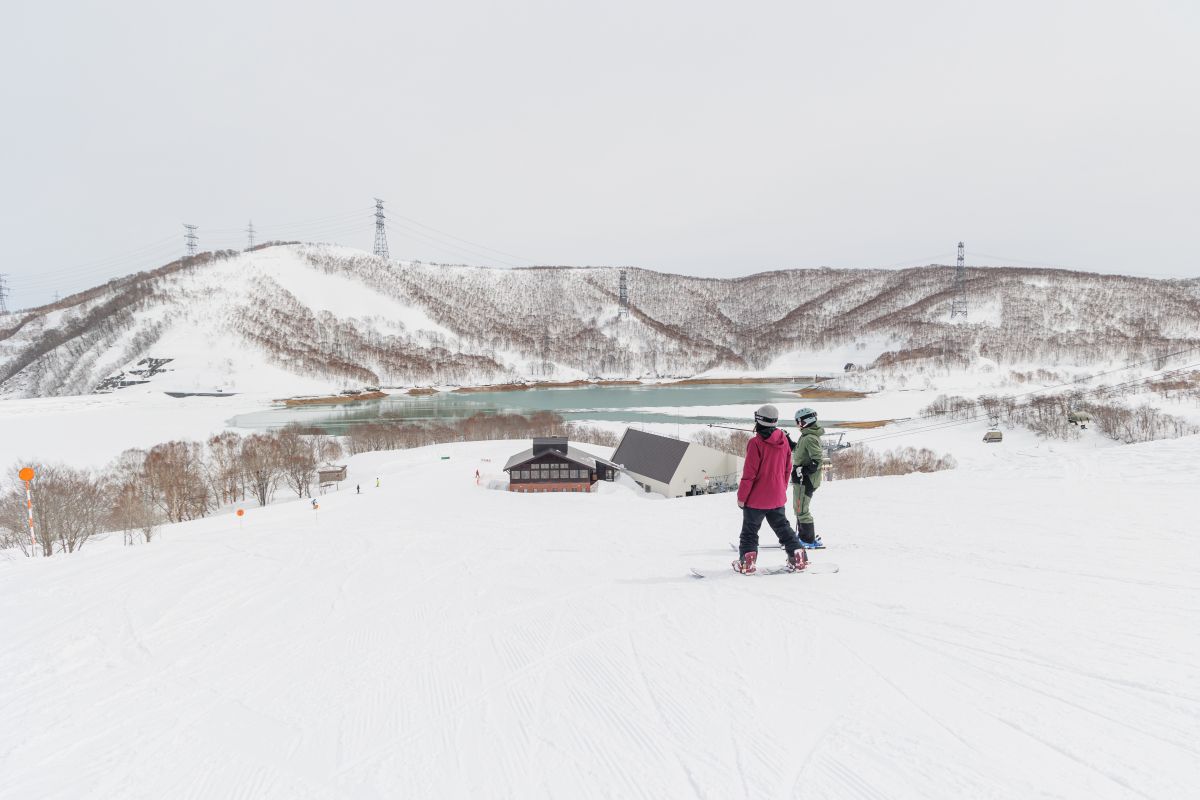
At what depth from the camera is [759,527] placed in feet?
18.5

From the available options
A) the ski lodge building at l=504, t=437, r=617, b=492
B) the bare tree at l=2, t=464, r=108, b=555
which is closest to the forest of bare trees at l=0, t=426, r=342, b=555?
the bare tree at l=2, t=464, r=108, b=555

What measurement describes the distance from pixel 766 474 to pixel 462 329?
166 meters

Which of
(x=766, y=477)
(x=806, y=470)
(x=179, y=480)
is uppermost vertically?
(x=766, y=477)

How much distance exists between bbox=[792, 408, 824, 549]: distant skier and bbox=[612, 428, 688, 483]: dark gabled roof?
86.8 feet

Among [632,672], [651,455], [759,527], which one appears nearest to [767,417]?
[759,527]

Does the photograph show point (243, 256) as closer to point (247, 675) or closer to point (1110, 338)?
point (247, 675)

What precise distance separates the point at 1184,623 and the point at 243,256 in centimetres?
19403

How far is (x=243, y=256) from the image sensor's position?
508ft

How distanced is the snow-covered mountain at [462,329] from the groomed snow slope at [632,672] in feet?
384

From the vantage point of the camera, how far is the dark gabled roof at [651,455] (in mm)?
33938

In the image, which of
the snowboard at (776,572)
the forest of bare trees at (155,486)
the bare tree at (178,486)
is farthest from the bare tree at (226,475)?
the snowboard at (776,572)

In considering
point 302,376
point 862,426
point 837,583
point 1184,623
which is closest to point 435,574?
point 837,583

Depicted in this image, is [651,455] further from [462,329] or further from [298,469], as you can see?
[462,329]

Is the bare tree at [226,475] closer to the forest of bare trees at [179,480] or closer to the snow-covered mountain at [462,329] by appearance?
the forest of bare trees at [179,480]
